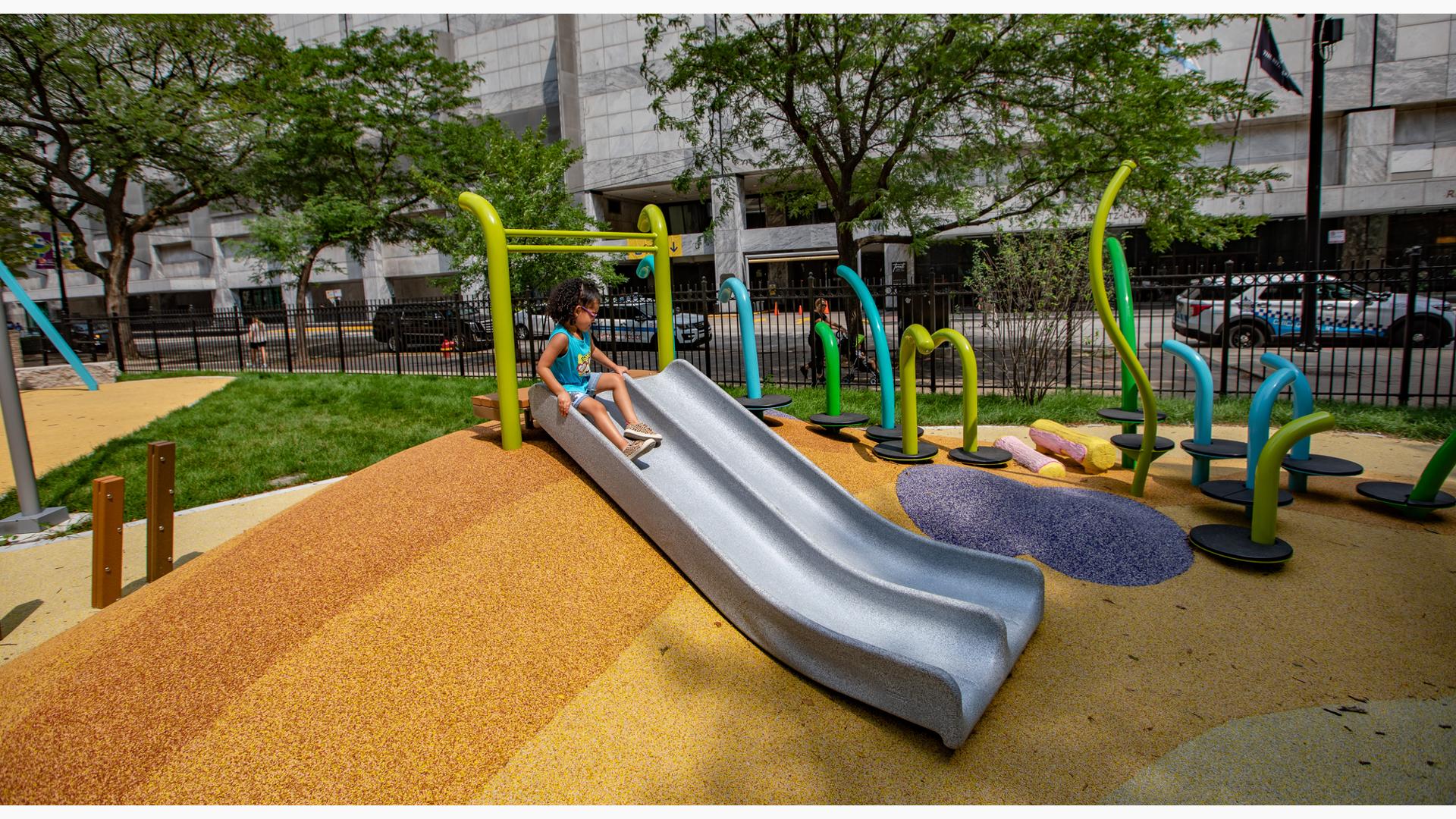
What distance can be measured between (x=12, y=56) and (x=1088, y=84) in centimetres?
2255

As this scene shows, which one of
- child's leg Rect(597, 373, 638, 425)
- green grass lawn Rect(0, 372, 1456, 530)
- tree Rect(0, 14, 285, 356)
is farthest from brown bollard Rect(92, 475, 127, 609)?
tree Rect(0, 14, 285, 356)

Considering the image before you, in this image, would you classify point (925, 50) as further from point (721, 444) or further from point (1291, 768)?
point (1291, 768)

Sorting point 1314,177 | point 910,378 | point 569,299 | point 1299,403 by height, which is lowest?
point 1299,403

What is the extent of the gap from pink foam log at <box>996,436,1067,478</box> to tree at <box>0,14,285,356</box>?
19.9 meters

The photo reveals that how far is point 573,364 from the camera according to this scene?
5.48m

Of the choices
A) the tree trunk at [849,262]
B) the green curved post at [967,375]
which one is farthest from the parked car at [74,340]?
the green curved post at [967,375]

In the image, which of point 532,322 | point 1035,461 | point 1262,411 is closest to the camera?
point 1262,411

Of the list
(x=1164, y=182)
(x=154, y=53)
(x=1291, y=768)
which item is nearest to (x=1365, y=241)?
(x=1164, y=182)

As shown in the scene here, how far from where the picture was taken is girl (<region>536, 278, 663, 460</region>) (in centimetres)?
508

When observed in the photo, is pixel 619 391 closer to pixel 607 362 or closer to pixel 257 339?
pixel 607 362

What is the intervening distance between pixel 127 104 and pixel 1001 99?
19.0m

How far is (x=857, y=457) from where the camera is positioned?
6.46 metres

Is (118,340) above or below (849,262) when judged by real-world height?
below

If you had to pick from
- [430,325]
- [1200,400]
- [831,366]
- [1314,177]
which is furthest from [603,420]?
[1314,177]
